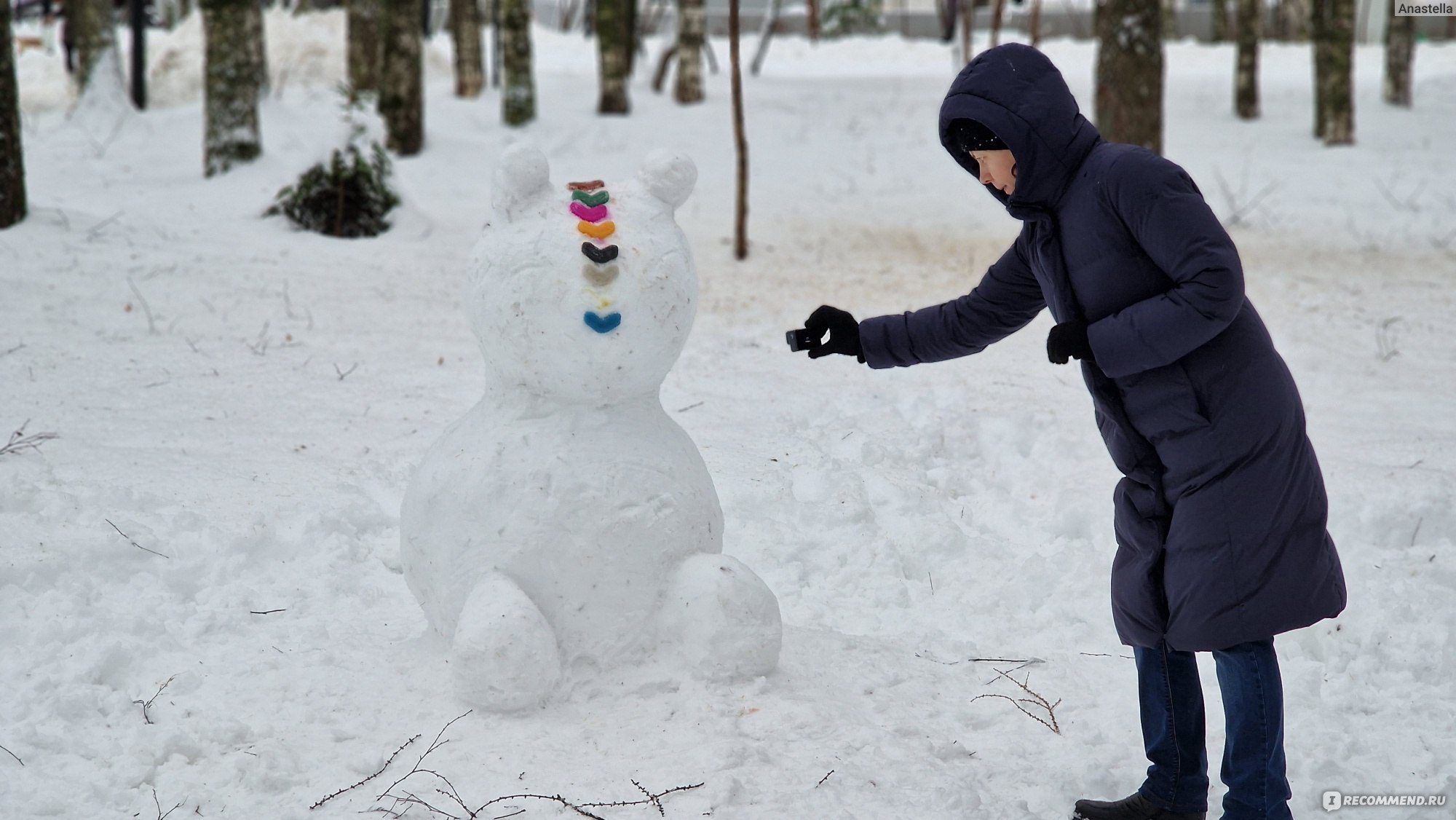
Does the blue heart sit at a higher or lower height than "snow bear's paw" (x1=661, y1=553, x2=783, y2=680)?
higher

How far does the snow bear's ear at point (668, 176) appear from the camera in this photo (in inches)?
135

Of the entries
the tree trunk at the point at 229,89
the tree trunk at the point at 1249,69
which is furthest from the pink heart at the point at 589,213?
the tree trunk at the point at 1249,69

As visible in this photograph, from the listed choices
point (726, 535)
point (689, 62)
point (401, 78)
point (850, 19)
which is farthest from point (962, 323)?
point (850, 19)

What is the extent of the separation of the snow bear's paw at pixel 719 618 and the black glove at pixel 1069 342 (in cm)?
108

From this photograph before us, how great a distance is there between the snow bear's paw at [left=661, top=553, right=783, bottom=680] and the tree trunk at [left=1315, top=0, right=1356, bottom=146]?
12.7 m

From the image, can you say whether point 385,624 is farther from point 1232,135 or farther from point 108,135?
point 1232,135

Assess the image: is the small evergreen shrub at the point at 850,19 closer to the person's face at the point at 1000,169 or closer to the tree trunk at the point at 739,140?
the tree trunk at the point at 739,140

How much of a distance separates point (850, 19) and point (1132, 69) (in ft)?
68.2

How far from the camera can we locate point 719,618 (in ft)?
10.7

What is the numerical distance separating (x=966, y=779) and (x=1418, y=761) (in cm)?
138

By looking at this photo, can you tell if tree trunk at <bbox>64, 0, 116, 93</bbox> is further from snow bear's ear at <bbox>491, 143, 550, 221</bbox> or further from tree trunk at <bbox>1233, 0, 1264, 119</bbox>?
tree trunk at <bbox>1233, 0, 1264, 119</bbox>

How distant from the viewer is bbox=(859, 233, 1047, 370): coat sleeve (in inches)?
130

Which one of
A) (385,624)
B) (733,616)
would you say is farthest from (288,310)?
(733,616)

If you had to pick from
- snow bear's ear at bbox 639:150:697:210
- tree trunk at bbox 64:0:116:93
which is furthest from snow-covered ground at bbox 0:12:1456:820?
tree trunk at bbox 64:0:116:93
